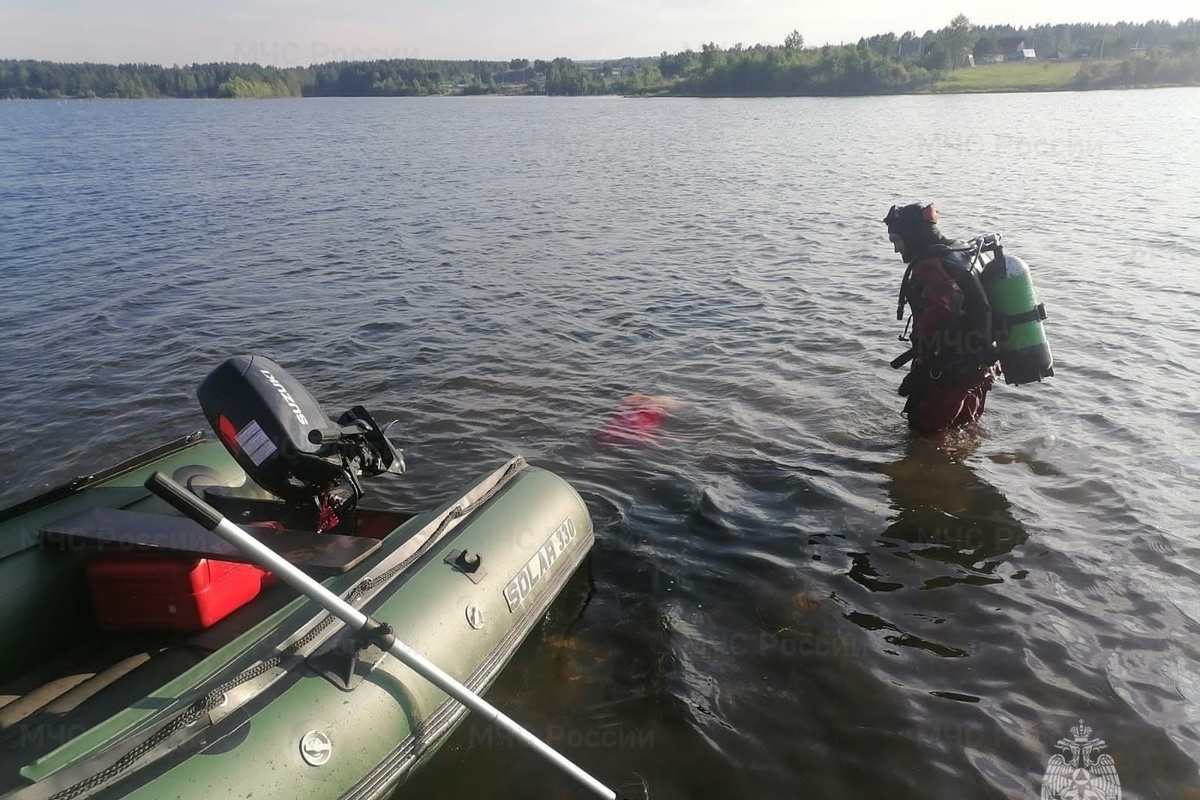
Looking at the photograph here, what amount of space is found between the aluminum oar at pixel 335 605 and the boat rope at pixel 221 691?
→ 337 millimetres

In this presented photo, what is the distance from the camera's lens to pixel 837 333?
10.6m

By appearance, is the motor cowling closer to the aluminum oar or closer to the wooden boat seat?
the wooden boat seat

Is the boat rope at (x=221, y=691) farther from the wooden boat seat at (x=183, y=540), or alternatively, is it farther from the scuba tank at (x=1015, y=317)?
the scuba tank at (x=1015, y=317)

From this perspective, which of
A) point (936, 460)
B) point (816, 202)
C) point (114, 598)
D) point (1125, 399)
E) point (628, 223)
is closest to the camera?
point (114, 598)

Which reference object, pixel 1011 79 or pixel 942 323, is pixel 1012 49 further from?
pixel 942 323

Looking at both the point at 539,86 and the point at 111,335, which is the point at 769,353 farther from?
the point at 539,86

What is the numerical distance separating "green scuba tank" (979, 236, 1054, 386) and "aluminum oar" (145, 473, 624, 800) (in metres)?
4.70

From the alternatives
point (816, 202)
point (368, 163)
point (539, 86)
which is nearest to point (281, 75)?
point (539, 86)

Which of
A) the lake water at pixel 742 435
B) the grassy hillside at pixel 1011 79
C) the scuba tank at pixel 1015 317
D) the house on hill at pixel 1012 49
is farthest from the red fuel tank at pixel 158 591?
the house on hill at pixel 1012 49

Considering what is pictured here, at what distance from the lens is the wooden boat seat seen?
3619 mm

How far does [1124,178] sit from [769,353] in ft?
62.0

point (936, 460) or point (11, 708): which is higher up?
point (11, 708)

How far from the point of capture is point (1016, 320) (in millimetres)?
6305

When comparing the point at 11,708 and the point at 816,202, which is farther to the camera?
the point at 816,202
